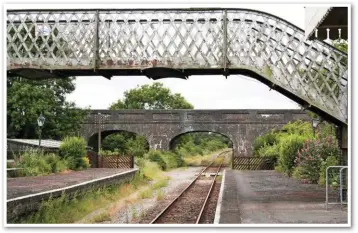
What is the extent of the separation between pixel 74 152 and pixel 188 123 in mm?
18197

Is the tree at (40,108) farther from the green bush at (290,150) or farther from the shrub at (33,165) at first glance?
the green bush at (290,150)

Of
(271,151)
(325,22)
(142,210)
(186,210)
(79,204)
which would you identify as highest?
(325,22)

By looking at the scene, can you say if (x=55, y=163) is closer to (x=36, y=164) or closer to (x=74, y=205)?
(x=36, y=164)

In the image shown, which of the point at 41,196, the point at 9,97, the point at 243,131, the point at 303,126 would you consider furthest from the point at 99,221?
the point at 243,131

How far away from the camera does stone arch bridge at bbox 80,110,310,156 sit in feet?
143

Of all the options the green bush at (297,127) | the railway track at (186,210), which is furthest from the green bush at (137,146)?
the railway track at (186,210)

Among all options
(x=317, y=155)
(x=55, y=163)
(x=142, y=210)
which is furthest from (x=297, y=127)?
(x=142, y=210)

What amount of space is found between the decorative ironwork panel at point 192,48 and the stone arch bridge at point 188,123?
3080 centimetres

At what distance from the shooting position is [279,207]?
1278 cm

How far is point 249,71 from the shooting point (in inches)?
498

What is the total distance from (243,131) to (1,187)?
3627cm

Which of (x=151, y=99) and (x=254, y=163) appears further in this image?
(x=151, y=99)

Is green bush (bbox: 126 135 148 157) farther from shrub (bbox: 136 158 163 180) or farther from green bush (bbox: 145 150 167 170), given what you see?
shrub (bbox: 136 158 163 180)

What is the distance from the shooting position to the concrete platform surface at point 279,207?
10.6m
